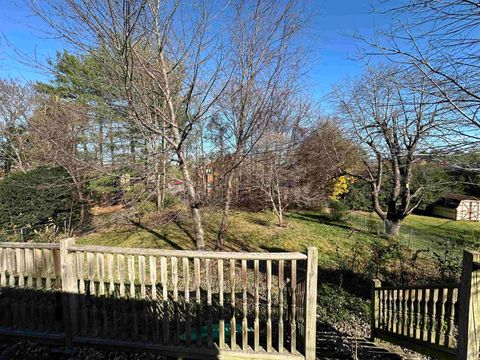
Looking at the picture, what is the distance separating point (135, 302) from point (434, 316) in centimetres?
301

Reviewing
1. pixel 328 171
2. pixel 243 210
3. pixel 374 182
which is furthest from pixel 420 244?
pixel 243 210

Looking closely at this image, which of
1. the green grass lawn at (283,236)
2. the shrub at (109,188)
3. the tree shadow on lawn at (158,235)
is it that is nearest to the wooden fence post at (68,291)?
the shrub at (109,188)

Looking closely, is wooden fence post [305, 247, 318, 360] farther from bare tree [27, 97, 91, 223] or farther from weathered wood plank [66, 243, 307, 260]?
bare tree [27, 97, 91, 223]

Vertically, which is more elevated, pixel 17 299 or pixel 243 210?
pixel 17 299

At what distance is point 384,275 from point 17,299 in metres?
6.57

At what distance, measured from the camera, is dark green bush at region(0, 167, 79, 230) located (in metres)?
7.79

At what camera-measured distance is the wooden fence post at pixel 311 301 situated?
6.82ft

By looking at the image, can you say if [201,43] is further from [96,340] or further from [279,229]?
[279,229]

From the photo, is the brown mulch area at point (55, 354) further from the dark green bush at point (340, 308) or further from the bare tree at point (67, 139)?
the dark green bush at point (340, 308)

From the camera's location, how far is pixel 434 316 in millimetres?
2678

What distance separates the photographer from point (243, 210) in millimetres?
12188

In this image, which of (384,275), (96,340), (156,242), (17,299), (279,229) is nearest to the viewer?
(96,340)

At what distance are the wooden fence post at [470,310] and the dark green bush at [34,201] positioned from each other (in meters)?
8.55

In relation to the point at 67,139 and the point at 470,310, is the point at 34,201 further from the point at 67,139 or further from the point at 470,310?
the point at 470,310
